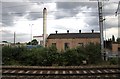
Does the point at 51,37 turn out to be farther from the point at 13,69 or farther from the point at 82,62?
the point at 13,69

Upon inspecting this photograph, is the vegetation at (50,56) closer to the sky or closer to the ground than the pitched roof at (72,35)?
closer to the ground

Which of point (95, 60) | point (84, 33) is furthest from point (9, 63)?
point (84, 33)

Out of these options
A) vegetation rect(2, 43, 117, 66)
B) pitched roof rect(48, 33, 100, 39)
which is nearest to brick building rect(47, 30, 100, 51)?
pitched roof rect(48, 33, 100, 39)

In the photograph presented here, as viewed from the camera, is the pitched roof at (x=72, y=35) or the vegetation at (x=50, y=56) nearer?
the vegetation at (x=50, y=56)

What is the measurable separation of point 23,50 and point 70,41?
89.1 feet

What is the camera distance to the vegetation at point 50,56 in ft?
61.3

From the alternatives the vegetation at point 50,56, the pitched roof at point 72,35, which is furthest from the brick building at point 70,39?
the vegetation at point 50,56

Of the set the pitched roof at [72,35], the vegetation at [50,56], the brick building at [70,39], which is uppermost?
the pitched roof at [72,35]

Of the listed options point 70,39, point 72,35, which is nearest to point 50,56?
point 70,39

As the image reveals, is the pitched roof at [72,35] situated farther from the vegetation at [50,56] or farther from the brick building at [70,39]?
the vegetation at [50,56]

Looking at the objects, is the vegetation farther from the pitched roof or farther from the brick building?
the pitched roof

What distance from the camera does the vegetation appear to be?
18.7 meters

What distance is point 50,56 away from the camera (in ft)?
62.2

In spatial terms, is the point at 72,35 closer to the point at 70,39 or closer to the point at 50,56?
the point at 70,39
